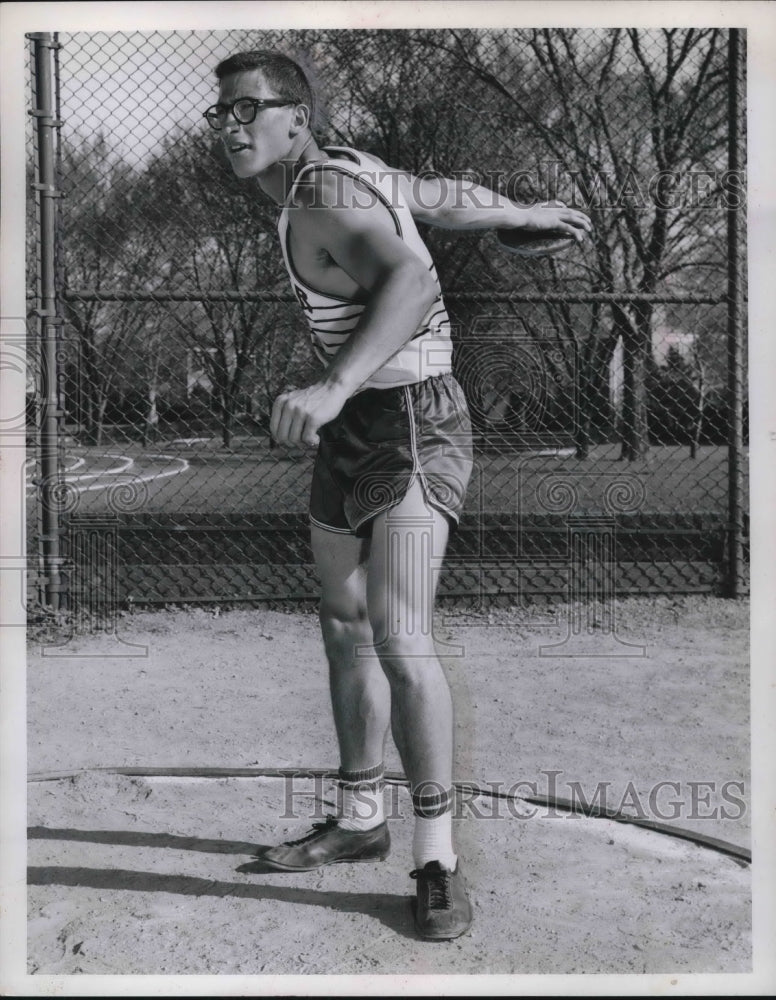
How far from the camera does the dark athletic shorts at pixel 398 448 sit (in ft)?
7.62

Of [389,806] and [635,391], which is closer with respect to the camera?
[389,806]

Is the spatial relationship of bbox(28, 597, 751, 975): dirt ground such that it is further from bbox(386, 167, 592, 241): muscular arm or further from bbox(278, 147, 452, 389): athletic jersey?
bbox(386, 167, 592, 241): muscular arm

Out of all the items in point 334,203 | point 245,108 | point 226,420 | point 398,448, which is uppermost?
point 245,108

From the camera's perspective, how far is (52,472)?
4.97m

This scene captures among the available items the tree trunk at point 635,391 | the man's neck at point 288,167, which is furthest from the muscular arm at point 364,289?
the tree trunk at point 635,391

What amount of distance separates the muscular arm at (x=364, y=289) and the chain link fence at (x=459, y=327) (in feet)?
8.89

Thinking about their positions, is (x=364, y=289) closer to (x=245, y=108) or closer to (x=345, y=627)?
(x=245, y=108)

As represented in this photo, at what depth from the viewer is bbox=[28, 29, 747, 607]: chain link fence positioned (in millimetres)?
5465

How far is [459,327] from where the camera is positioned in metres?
6.66

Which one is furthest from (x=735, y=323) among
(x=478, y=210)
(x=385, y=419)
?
(x=385, y=419)

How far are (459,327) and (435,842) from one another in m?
4.73

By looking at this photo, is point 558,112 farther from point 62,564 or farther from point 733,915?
point 733,915

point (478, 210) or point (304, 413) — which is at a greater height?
point (478, 210)

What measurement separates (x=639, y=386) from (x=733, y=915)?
632 centimetres
